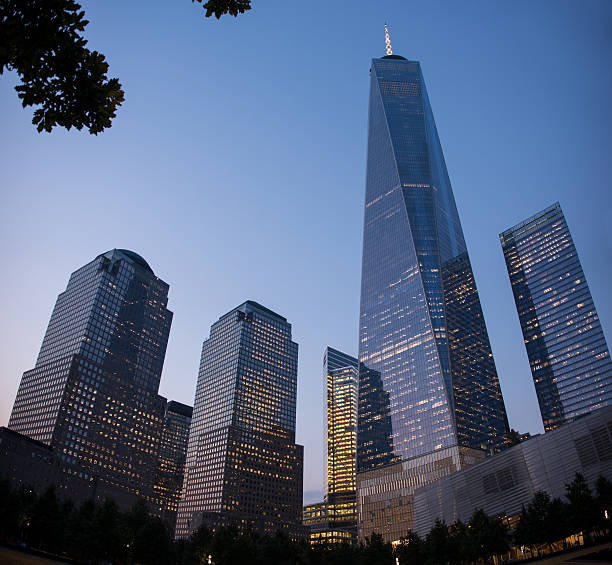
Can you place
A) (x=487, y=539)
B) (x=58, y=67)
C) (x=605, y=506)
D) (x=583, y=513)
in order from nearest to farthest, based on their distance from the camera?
(x=58, y=67) < (x=583, y=513) < (x=605, y=506) < (x=487, y=539)

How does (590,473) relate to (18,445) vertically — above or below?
below

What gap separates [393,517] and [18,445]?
473ft

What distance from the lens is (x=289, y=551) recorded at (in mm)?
88812

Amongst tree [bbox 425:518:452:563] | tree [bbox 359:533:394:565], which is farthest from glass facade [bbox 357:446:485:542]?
tree [bbox 425:518:452:563]

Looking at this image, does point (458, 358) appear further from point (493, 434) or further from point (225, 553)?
point (225, 553)

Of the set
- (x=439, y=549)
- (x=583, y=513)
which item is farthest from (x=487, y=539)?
(x=583, y=513)

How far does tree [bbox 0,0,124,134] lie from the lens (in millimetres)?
11008

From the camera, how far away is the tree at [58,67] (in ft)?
36.1

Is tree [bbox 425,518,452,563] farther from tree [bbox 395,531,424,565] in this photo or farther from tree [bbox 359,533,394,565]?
tree [bbox 359,533,394,565]

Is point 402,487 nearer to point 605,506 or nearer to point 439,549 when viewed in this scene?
point 439,549

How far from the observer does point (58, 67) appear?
11867mm

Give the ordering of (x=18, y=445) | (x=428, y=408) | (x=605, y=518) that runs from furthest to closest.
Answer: (x=428, y=408), (x=18, y=445), (x=605, y=518)

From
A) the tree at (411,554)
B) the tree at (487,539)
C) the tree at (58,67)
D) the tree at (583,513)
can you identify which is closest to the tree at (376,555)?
the tree at (411,554)

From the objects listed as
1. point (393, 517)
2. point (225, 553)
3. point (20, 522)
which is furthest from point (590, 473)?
point (393, 517)
